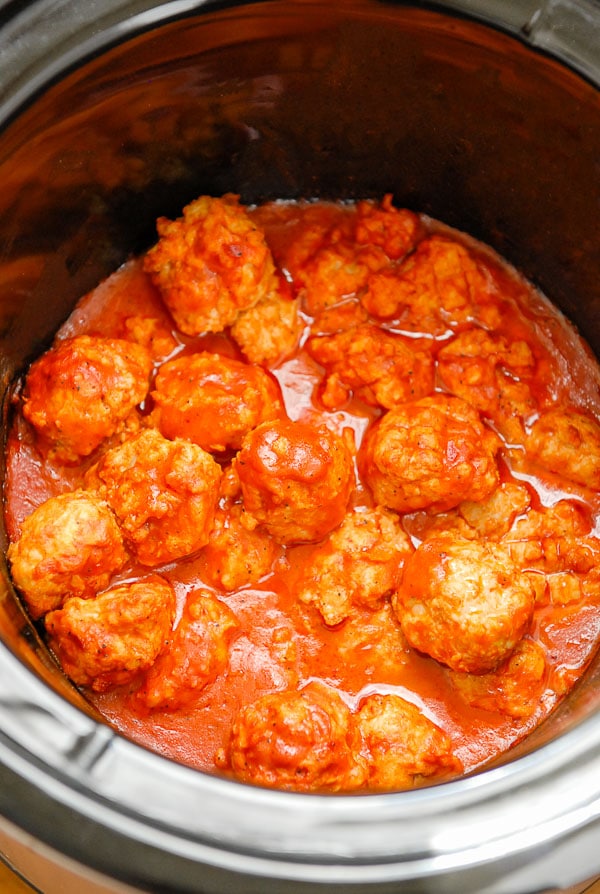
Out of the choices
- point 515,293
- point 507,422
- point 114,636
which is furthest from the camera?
point 515,293

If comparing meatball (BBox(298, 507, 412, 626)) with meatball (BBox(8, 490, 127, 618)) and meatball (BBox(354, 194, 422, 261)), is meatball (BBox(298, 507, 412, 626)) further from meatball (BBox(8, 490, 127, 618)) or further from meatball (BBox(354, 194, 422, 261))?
meatball (BBox(354, 194, 422, 261))

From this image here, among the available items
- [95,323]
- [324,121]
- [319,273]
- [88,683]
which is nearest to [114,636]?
[88,683]

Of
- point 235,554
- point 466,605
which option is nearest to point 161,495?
point 235,554

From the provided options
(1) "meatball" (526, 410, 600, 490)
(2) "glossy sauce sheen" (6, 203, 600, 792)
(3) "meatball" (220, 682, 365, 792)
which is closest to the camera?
(3) "meatball" (220, 682, 365, 792)

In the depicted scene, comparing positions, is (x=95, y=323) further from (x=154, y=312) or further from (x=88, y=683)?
(x=88, y=683)

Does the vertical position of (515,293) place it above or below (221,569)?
above

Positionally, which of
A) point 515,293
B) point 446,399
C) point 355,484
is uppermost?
point 515,293

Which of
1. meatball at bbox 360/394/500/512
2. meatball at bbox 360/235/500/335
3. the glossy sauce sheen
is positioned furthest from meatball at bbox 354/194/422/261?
meatball at bbox 360/394/500/512
